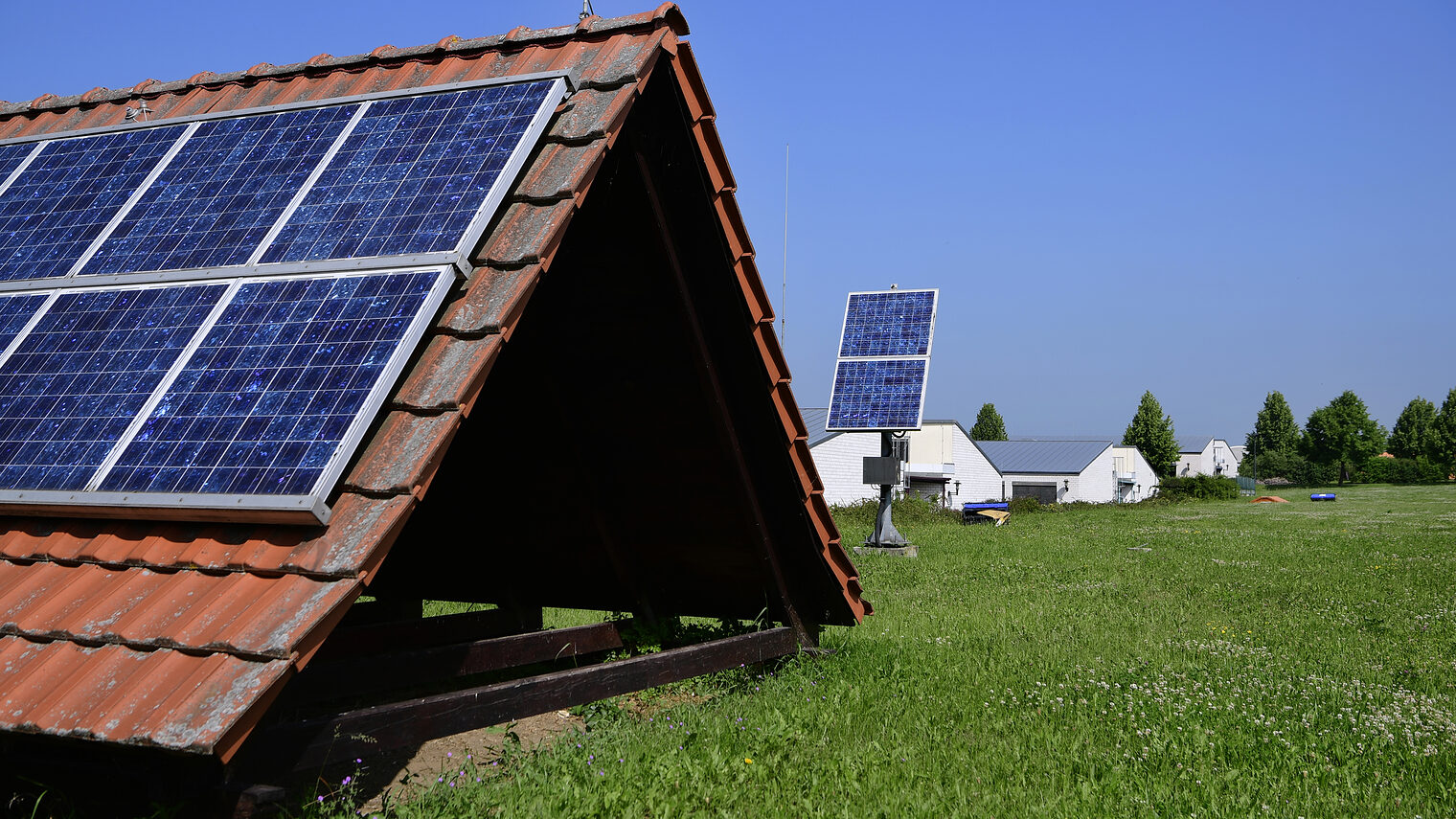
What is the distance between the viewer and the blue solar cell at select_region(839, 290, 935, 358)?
23.7 m

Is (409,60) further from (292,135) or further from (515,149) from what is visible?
(515,149)

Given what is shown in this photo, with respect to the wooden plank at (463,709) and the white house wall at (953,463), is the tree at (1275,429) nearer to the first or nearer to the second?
the white house wall at (953,463)

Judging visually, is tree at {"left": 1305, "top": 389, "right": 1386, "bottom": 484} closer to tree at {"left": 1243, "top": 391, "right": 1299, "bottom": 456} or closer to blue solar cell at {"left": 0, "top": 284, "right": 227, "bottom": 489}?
tree at {"left": 1243, "top": 391, "right": 1299, "bottom": 456}

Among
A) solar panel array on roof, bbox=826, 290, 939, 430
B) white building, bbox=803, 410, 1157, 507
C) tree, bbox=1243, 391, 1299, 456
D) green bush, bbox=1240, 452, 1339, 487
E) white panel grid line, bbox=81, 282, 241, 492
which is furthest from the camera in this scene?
tree, bbox=1243, 391, 1299, 456

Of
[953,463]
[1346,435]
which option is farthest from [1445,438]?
[953,463]

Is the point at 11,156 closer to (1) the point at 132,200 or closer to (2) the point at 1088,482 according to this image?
(1) the point at 132,200

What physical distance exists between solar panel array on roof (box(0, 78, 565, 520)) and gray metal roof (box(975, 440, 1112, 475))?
73928mm

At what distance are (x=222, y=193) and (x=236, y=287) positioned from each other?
→ 0.92m

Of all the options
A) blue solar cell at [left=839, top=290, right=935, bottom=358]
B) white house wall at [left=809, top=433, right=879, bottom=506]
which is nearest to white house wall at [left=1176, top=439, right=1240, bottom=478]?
white house wall at [left=809, top=433, right=879, bottom=506]

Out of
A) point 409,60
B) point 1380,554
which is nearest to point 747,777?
point 409,60

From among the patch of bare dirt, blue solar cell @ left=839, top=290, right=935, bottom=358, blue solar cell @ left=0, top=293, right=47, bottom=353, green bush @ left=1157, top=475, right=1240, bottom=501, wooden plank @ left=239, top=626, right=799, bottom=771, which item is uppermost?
blue solar cell @ left=839, top=290, right=935, bottom=358

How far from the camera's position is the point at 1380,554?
19.5 meters

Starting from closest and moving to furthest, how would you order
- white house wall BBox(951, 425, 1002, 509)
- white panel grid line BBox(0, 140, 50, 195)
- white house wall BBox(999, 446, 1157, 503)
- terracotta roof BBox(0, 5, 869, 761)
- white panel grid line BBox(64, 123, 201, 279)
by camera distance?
terracotta roof BBox(0, 5, 869, 761) < white panel grid line BBox(64, 123, 201, 279) < white panel grid line BBox(0, 140, 50, 195) < white house wall BBox(951, 425, 1002, 509) < white house wall BBox(999, 446, 1157, 503)

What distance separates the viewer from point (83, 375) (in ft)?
14.3
